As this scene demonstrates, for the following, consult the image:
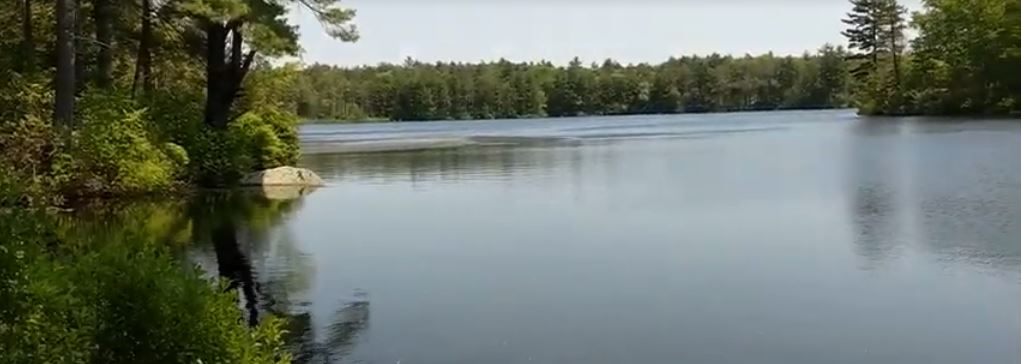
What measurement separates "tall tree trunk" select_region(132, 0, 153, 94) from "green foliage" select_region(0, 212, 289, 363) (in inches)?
818

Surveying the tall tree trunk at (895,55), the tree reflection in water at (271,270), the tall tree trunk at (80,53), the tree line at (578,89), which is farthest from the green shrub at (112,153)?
the tree line at (578,89)

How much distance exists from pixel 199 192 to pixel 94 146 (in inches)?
138

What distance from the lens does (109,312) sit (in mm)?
5129

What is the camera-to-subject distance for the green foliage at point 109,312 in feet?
16.0

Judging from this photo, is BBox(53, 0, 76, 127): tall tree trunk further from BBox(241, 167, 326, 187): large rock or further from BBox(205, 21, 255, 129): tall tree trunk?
BBox(205, 21, 255, 129): tall tree trunk

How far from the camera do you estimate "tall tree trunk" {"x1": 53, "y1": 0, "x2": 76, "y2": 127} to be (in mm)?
18906

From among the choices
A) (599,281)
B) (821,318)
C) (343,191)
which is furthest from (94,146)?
(821,318)

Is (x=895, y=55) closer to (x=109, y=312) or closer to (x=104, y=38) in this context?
(x=104, y=38)

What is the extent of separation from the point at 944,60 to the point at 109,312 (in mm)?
64769

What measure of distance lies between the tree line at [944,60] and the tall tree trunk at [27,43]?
4975 cm

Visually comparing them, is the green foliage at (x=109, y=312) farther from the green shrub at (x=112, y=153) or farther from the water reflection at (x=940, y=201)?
the green shrub at (x=112, y=153)

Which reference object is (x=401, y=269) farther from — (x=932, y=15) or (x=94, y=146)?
(x=932, y=15)

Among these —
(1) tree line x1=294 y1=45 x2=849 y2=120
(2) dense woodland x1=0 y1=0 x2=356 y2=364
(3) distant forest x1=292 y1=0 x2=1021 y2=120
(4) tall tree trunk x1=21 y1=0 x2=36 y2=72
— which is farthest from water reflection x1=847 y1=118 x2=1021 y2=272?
(1) tree line x1=294 y1=45 x2=849 y2=120

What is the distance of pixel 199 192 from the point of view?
23.6 m
